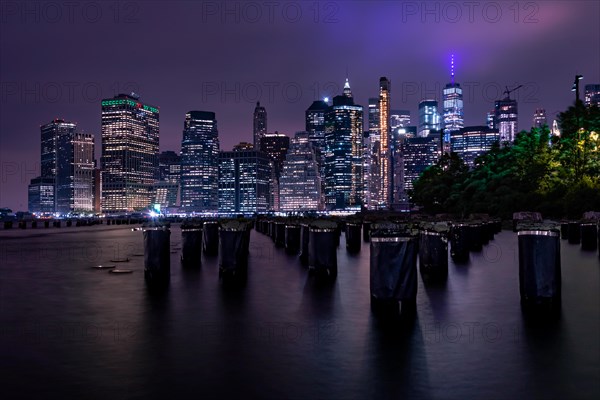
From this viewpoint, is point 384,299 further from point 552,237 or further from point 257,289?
point 257,289

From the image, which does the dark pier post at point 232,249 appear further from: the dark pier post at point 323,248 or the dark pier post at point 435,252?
the dark pier post at point 435,252

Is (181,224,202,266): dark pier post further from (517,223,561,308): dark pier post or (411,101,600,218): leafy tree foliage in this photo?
(411,101,600,218): leafy tree foliage

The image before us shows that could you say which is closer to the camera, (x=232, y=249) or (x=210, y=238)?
(x=232, y=249)

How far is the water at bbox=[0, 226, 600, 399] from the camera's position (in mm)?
6617

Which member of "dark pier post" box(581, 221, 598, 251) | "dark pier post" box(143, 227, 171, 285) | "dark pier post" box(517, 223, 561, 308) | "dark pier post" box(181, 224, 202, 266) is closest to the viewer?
"dark pier post" box(517, 223, 561, 308)

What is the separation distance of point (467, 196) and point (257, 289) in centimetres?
7263

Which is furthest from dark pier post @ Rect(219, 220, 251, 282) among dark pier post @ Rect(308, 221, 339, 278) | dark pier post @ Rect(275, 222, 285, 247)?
dark pier post @ Rect(275, 222, 285, 247)

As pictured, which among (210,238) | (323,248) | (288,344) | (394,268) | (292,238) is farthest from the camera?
(292,238)

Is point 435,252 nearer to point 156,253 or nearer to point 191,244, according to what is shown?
point 156,253

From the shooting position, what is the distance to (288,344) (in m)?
8.84

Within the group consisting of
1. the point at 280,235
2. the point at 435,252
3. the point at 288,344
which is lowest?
the point at 288,344

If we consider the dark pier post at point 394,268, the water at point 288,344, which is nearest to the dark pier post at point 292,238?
the water at point 288,344

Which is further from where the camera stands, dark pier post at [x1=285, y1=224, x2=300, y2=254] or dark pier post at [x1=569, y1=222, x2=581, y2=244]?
dark pier post at [x1=569, y1=222, x2=581, y2=244]

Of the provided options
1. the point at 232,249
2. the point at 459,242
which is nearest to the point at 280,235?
the point at 459,242
